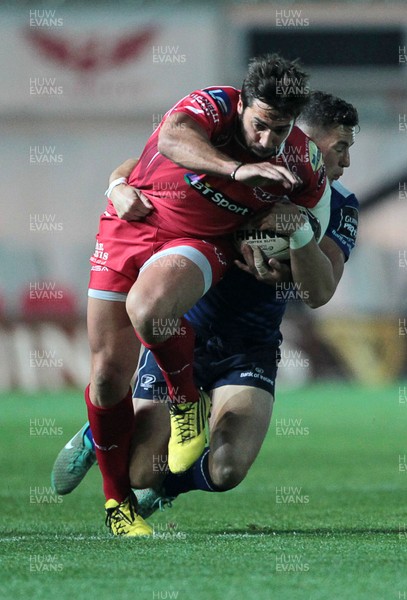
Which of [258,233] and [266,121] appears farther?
[258,233]

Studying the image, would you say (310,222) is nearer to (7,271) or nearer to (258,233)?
(258,233)

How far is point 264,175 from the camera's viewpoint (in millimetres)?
4664

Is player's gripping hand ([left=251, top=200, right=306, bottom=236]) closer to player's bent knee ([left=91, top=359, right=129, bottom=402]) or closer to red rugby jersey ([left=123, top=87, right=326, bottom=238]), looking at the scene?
red rugby jersey ([left=123, top=87, right=326, bottom=238])

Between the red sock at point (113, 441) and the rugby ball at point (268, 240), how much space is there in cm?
92

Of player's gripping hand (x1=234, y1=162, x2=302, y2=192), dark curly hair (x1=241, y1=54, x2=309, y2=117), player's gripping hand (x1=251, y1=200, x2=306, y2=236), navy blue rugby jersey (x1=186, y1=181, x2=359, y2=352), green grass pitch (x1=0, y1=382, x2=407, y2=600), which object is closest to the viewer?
green grass pitch (x1=0, y1=382, x2=407, y2=600)

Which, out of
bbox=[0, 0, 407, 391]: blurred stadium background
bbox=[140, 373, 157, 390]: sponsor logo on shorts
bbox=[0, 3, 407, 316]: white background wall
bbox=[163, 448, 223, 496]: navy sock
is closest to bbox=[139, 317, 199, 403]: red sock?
bbox=[163, 448, 223, 496]: navy sock

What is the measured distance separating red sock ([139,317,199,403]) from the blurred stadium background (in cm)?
1420

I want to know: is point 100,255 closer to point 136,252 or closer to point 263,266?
point 136,252

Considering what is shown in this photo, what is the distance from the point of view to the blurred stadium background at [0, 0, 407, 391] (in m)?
20.1

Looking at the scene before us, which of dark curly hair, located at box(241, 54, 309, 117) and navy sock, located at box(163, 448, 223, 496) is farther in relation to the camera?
navy sock, located at box(163, 448, 223, 496)

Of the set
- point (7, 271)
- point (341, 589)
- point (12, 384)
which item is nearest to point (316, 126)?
point (341, 589)

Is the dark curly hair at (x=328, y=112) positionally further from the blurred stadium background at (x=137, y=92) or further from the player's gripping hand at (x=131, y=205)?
the blurred stadium background at (x=137, y=92)

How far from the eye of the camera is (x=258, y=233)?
546 cm

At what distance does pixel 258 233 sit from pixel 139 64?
50.9 feet
